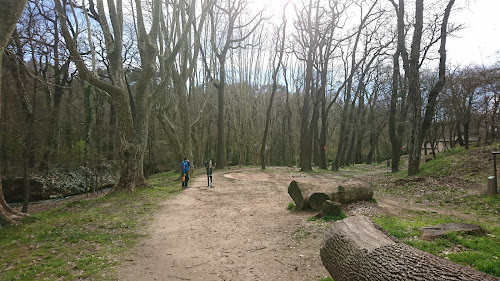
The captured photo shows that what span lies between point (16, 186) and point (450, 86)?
3041cm

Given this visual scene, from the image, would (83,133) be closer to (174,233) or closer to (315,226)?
(174,233)

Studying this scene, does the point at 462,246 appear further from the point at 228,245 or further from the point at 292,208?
the point at 292,208

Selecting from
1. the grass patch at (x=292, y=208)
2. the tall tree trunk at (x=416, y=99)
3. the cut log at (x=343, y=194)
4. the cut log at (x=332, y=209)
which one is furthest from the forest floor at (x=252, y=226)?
the tall tree trunk at (x=416, y=99)

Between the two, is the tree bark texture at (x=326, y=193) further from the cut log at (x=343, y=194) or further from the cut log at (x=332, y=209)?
the cut log at (x=332, y=209)

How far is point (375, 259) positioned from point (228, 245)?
368 cm

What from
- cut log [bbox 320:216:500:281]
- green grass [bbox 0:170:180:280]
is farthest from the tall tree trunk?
green grass [bbox 0:170:180:280]

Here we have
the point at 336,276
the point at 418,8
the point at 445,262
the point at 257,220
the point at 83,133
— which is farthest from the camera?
the point at 83,133

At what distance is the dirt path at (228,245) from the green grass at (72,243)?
1.37ft

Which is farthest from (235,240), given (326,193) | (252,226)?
(326,193)

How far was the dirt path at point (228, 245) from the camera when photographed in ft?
16.1

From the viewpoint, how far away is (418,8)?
1463 centimetres

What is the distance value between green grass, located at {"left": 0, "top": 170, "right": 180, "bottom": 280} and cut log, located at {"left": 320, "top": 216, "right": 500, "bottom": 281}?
3.60 metres

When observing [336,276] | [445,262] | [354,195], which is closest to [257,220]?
[354,195]

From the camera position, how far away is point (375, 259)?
10.8 feet
